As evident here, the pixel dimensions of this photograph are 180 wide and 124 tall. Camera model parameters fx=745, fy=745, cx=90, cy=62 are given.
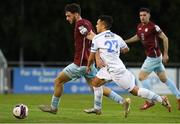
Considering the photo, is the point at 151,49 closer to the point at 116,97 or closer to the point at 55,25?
the point at 116,97

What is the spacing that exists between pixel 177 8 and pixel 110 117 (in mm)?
30107

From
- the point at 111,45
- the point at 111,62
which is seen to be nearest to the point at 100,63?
the point at 111,62

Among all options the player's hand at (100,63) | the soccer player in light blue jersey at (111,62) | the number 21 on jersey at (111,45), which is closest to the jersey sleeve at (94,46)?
the soccer player in light blue jersey at (111,62)

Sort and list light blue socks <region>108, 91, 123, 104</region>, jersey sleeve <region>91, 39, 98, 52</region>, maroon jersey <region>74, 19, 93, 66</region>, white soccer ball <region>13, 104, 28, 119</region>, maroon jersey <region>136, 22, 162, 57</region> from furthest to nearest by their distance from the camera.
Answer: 1. maroon jersey <region>136, 22, 162, 57</region>
2. light blue socks <region>108, 91, 123, 104</region>
3. maroon jersey <region>74, 19, 93, 66</region>
4. jersey sleeve <region>91, 39, 98, 52</region>
5. white soccer ball <region>13, 104, 28, 119</region>

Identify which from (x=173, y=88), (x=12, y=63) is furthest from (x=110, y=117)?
(x=12, y=63)

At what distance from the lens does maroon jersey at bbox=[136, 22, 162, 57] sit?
18.7 metres

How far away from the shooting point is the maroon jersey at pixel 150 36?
61.3 ft

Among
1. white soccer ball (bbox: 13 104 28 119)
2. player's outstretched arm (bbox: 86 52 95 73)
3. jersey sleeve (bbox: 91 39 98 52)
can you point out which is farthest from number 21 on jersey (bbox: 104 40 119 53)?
white soccer ball (bbox: 13 104 28 119)

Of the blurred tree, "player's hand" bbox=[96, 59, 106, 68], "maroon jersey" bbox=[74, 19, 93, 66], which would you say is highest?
"maroon jersey" bbox=[74, 19, 93, 66]

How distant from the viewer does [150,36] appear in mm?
18750

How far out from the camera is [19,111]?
14.6m

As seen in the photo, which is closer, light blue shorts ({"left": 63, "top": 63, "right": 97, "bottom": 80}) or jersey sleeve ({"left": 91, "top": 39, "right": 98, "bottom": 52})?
jersey sleeve ({"left": 91, "top": 39, "right": 98, "bottom": 52})

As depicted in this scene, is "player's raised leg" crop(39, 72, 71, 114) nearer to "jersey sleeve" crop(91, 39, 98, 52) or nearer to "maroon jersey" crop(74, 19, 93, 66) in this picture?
"maroon jersey" crop(74, 19, 93, 66)

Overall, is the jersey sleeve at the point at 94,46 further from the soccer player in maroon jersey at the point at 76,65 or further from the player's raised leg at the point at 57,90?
the player's raised leg at the point at 57,90
